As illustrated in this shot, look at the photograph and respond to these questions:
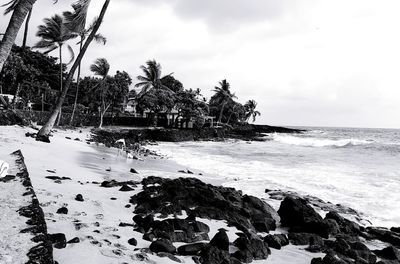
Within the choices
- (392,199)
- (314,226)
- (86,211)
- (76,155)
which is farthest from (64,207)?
(392,199)

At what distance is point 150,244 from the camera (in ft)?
13.3

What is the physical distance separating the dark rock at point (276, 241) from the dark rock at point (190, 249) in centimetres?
134

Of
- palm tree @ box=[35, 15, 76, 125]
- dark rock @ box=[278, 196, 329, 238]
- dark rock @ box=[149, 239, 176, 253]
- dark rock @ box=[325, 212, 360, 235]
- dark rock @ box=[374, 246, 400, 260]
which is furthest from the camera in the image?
palm tree @ box=[35, 15, 76, 125]

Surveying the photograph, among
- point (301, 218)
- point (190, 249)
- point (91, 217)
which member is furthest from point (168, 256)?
point (301, 218)

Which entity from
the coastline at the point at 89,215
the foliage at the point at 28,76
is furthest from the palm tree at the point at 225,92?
the coastline at the point at 89,215

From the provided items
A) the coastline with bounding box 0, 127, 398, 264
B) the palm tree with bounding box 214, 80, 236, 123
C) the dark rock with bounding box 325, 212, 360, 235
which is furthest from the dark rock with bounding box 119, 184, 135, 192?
the palm tree with bounding box 214, 80, 236, 123

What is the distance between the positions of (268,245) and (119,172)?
615 cm

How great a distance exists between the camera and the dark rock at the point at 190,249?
398cm

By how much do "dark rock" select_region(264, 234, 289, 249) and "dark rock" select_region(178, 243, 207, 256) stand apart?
52.9 inches

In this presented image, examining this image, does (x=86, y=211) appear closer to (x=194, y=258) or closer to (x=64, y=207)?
(x=64, y=207)

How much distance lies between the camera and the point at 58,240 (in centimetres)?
349

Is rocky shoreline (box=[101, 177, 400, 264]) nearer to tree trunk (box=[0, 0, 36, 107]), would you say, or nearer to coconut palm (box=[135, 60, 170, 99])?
tree trunk (box=[0, 0, 36, 107])

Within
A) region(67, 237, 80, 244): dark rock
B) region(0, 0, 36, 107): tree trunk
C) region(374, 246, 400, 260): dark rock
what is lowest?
region(374, 246, 400, 260): dark rock

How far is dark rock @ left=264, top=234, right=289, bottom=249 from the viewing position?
15.9 feet
